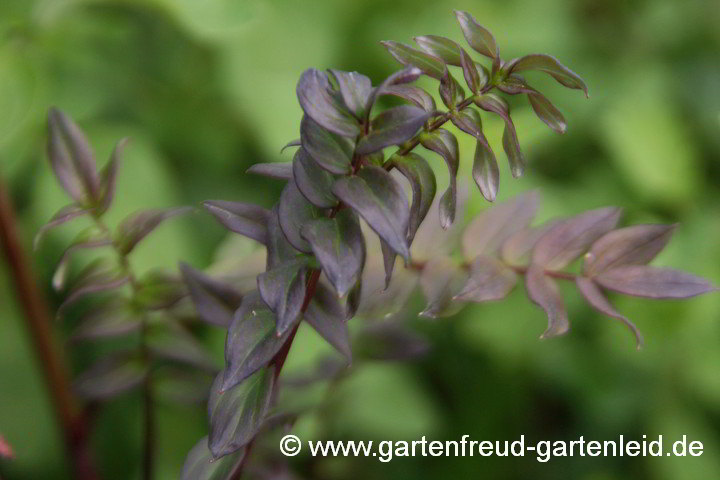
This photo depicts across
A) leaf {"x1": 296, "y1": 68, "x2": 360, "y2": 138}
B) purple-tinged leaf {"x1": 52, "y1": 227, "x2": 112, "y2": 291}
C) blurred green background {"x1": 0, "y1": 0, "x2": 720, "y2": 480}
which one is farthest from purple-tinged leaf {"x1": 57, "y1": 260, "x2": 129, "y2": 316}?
blurred green background {"x1": 0, "y1": 0, "x2": 720, "y2": 480}

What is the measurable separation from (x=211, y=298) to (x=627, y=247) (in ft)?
0.82

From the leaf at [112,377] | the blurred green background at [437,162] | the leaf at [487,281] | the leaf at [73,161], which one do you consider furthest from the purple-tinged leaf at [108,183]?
the blurred green background at [437,162]

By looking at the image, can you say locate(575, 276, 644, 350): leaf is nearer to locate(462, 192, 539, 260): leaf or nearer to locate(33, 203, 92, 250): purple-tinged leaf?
locate(462, 192, 539, 260): leaf

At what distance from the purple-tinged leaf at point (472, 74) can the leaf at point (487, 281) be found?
0.36ft

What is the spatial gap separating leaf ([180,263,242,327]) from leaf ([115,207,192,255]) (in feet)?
0.10

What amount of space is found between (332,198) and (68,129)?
22 centimetres

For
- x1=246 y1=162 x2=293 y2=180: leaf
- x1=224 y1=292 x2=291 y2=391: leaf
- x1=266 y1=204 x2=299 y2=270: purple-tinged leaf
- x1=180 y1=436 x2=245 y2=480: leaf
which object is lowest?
x1=180 y1=436 x2=245 y2=480: leaf

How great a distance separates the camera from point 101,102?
1.08 meters

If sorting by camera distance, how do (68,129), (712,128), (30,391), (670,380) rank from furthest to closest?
(712,128) < (670,380) < (30,391) < (68,129)

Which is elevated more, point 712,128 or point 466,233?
point 466,233

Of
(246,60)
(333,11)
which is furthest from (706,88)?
(246,60)

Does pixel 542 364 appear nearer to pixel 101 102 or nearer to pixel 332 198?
pixel 101 102

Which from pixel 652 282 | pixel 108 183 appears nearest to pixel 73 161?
pixel 108 183

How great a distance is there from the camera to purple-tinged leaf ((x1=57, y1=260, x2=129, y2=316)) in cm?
55
